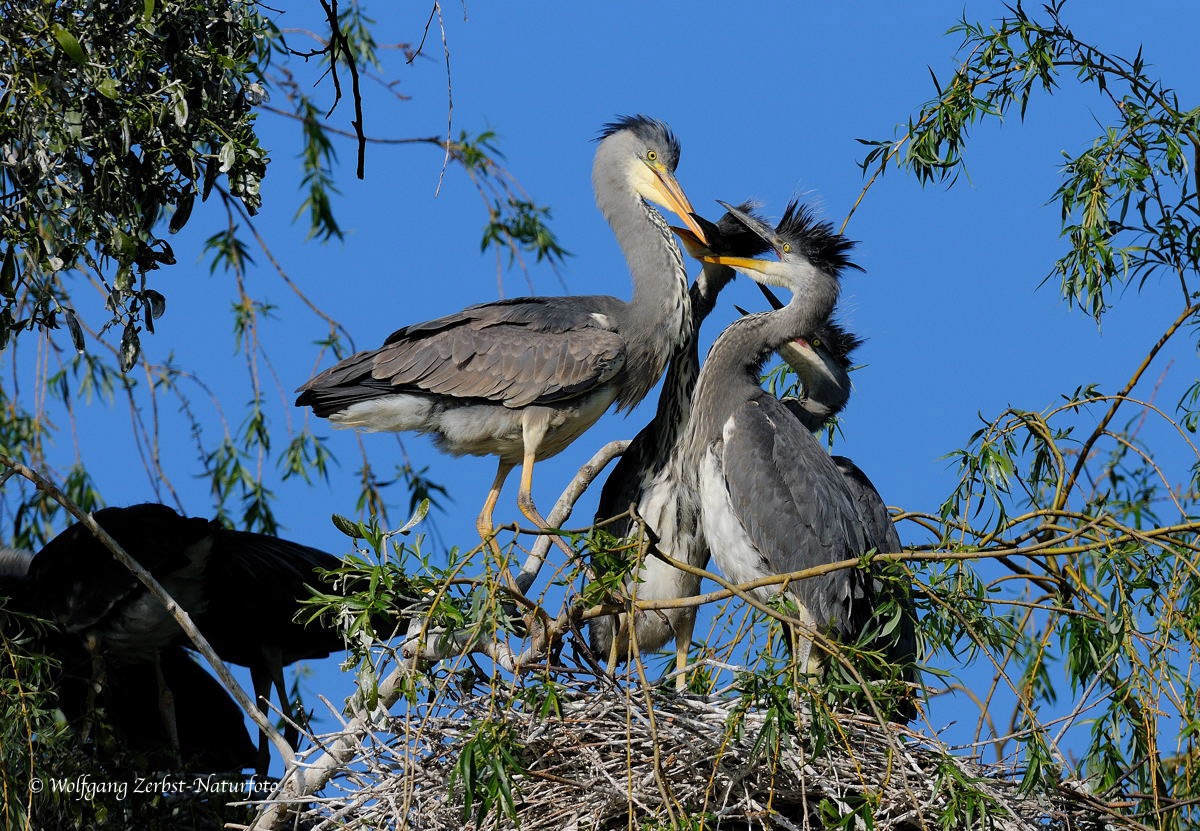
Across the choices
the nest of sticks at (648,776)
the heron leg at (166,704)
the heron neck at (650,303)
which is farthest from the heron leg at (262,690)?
the nest of sticks at (648,776)

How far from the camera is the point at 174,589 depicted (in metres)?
4.91

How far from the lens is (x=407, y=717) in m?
2.82

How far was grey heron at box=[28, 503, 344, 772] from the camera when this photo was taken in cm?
470

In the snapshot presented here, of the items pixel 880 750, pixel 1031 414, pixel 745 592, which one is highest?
pixel 1031 414

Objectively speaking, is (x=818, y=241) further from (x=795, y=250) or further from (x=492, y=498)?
(x=492, y=498)

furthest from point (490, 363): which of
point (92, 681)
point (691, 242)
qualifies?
point (92, 681)

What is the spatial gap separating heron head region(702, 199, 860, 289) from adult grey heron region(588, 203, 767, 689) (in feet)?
0.22

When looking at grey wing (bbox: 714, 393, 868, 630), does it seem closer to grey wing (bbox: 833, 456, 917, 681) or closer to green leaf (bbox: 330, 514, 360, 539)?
grey wing (bbox: 833, 456, 917, 681)

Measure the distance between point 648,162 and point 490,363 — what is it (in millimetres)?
1151

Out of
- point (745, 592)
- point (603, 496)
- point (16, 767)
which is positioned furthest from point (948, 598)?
point (16, 767)

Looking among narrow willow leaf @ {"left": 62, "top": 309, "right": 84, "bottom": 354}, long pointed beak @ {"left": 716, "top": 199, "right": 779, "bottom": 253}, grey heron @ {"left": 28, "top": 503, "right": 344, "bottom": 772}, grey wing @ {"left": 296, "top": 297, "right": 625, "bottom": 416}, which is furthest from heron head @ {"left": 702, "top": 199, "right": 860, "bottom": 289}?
narrow willow leaf @ {"left": 62, "top": 309, "right": 84, "bottom": 354}

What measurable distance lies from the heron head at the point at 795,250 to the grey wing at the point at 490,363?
0.60 m

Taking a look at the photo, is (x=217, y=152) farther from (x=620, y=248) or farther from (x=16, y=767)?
(x=620, y=248)

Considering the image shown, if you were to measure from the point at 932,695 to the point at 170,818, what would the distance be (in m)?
2.51
